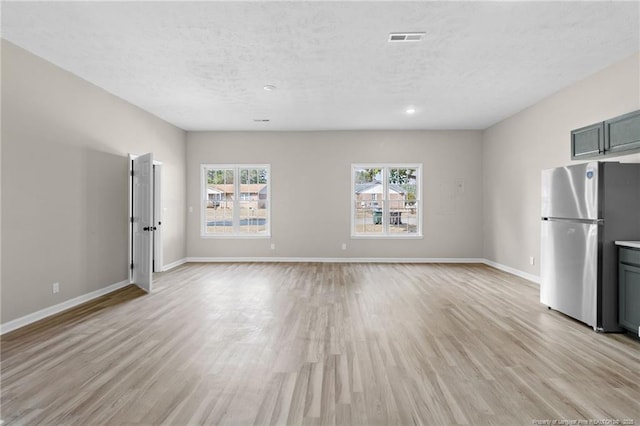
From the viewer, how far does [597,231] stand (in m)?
3.44

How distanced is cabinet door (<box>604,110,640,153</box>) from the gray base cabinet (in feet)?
3.81

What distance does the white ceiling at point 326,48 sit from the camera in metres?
2.95

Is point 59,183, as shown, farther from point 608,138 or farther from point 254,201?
point 608,138

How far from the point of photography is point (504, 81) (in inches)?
181

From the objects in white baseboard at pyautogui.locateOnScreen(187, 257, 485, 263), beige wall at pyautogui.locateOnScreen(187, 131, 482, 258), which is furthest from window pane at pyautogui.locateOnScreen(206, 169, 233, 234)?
white baseboard at pyautogui.locateOnScreen(187, 257, 485, 263)

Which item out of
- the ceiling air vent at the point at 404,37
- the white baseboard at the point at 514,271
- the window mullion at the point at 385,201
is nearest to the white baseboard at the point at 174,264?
the window mullion at the point at 385,201

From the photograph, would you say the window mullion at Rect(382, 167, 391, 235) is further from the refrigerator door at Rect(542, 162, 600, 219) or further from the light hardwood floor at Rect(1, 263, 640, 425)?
the refrigerator door at Rect(542, 162, 600, 219)

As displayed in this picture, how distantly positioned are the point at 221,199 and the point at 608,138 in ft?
22.6

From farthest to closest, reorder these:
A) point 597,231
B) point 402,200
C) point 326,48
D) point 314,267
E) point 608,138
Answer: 1. point 402,200
2. point 314,267
3. point 608,138
4. point 326,48
5. point 597,231

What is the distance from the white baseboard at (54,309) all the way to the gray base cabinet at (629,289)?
6.07m

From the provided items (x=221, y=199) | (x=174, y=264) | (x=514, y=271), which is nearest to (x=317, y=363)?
(x=514, y=271)

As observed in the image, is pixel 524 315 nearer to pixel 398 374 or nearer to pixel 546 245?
pixel 546 245

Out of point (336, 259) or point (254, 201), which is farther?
point (254, 201)

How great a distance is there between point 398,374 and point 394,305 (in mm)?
1836
